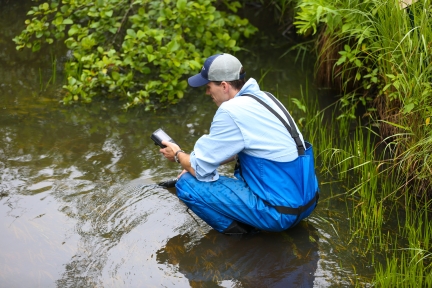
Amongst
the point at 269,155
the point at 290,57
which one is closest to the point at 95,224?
the point at 269,155

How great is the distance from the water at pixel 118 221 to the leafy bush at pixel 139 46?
0.83 ft

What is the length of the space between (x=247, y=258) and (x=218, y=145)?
794mm

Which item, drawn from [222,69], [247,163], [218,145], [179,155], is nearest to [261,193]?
[247,163]

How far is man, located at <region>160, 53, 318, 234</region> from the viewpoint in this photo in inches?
158

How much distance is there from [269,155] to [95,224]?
141 cm

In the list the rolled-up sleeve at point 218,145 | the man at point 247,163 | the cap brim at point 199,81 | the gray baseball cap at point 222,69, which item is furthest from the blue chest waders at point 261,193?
the cap brim at point 199,81

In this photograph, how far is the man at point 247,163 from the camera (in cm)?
401

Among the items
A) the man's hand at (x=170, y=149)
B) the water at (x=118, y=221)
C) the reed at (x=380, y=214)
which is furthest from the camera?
the man's hand at (x=170, y=149)

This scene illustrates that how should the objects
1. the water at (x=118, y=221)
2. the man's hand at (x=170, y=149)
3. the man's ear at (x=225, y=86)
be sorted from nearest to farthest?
the water at (x=118, y=221)
the man's ear at (x=225, y=86)
the man's hand at (x=170, y=149)

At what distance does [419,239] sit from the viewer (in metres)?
4.21

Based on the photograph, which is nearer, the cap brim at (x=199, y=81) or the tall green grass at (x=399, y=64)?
the cap brim at (x=199, y=81)

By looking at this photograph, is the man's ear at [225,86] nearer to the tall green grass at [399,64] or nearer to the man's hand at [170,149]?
the man's hand at [170,149]

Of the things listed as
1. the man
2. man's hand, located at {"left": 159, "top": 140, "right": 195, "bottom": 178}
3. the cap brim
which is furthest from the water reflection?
the cap brim

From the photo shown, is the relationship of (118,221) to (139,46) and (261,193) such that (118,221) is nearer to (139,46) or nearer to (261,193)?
(261,193)
